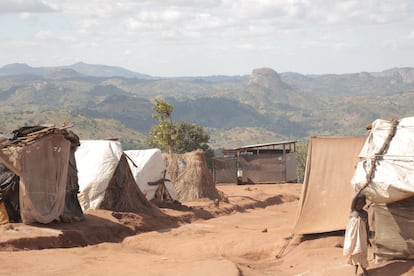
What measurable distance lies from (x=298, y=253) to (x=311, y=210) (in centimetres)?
98

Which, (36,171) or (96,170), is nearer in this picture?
(36,171)

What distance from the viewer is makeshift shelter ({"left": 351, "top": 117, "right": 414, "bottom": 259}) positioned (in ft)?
33.4

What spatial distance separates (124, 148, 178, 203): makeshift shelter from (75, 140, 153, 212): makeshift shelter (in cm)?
153

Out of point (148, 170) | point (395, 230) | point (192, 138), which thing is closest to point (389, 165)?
point (395, 230)

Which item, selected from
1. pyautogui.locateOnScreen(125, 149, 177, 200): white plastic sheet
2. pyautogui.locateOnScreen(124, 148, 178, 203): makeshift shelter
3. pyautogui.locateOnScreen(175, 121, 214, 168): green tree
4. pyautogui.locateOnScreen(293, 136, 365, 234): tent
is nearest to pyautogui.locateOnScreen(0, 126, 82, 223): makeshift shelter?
pyautogui.locateOnScreen(125, 149, 177, 200): white plastic sheet

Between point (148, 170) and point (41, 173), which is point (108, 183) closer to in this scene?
point (148, 170)

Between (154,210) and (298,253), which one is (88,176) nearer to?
(154,210)

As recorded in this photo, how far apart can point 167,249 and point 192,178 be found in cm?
1005

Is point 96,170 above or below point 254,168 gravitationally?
above

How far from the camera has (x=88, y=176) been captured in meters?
19.2

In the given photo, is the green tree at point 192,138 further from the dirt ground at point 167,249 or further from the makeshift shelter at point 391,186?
the makeshift shelter at point 391,186

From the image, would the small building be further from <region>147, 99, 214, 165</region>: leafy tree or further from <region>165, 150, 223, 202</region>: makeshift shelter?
<region>165, 150, 223, 202</region>: makeshift shelter

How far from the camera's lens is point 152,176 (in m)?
22.0

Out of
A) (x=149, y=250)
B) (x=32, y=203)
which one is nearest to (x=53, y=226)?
(x=32, y=203)
